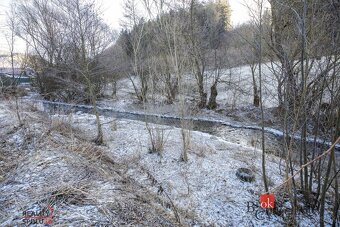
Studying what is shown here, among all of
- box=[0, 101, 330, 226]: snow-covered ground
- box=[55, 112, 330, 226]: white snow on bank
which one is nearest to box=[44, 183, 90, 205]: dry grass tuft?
box=[0, 101, 330, 226]: snow-covered ground

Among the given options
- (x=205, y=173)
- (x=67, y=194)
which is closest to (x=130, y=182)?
(x=67, y=194)

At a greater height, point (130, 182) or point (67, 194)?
point (67, 194)

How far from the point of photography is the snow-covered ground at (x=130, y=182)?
313 centimetres

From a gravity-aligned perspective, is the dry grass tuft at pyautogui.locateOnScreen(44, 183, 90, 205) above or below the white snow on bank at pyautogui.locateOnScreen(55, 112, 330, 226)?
above

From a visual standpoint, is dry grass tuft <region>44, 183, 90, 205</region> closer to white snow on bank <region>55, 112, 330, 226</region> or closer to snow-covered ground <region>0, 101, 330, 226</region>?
snow-covered ground <region>0, 101, 330, 226</region>

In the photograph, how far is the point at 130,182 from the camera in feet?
14.8

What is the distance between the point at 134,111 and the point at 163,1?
10873mm

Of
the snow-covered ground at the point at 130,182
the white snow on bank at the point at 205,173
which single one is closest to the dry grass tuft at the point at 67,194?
the snow-covered ground at the point at 130,182

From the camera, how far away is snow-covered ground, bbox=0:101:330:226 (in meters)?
3.13

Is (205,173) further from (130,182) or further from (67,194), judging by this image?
(67,194)

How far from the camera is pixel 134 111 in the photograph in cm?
1614

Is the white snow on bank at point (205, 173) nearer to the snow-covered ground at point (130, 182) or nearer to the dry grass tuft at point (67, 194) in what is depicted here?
the snow-covered ground at point (130, 182)

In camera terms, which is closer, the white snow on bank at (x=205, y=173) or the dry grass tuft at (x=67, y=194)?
the dry grass tuft at (x=67, y=194)

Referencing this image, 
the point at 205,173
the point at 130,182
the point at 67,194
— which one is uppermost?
the point at 67,194
